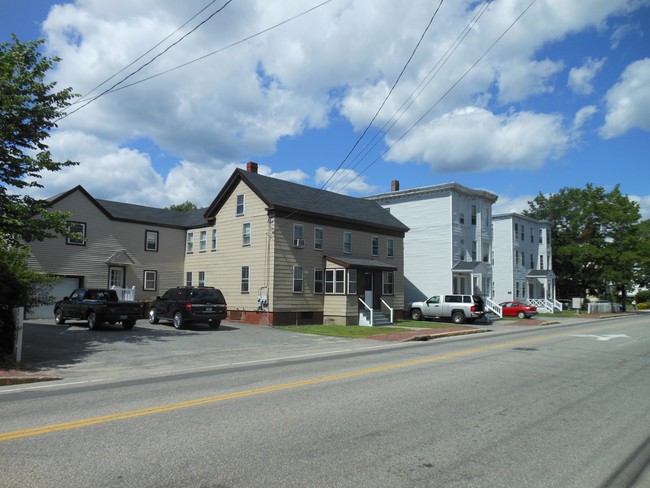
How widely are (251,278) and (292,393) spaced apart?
20.5 m

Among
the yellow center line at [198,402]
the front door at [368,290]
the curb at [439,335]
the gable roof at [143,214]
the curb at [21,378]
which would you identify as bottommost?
the curb at [439,335]

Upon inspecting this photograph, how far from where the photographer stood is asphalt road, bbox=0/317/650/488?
4902mm

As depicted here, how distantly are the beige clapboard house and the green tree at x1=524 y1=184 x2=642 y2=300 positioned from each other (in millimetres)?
33773

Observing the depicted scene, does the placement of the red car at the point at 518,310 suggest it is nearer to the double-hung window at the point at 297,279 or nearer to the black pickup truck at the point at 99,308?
the double-hung window at the point at 297,279

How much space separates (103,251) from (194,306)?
11.0 meters

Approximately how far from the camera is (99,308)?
21.2m

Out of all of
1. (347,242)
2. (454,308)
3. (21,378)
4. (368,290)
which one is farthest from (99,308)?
(454,308)

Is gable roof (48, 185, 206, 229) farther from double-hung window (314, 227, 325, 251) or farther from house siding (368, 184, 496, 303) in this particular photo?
house siding (368, 184, 496, 303)

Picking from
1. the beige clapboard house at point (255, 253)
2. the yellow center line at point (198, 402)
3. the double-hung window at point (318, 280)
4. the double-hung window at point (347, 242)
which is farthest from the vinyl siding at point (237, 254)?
the yellow center line at point (198, 402)

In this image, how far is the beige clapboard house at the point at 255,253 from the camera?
28.3m

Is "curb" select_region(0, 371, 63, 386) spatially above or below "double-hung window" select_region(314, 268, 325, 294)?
below

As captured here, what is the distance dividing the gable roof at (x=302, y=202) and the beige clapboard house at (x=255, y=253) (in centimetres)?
8

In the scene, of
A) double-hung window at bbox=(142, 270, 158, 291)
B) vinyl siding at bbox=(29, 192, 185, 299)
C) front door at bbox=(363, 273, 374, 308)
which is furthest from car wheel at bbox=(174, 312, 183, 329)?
front door at bbox=(363, 273, 374, 308)

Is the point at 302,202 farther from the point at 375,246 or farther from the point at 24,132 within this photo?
the point at 24,132
